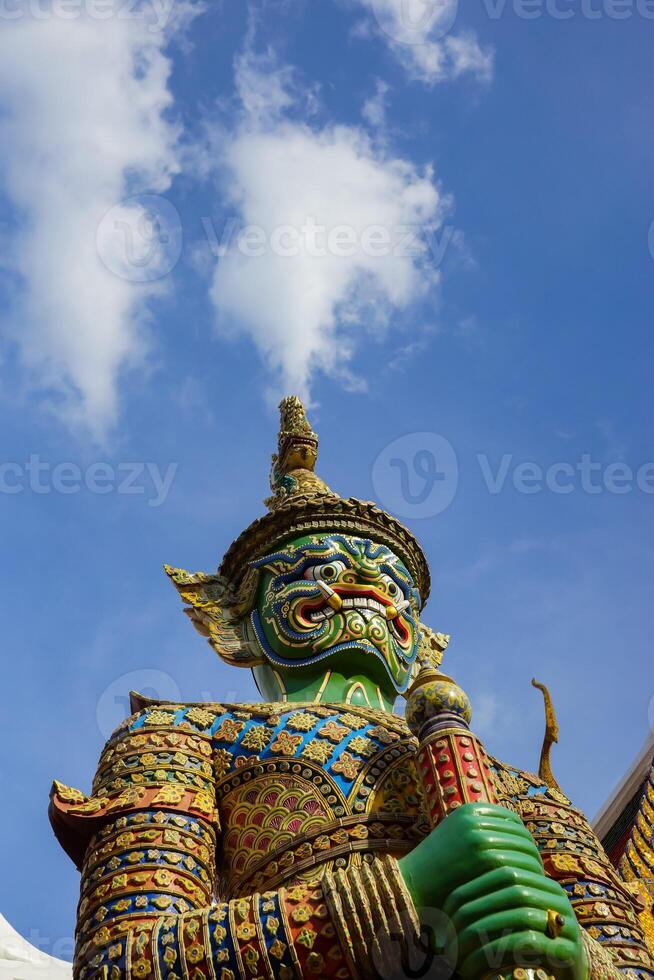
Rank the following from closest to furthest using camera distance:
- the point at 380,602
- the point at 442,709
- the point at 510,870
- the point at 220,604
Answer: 1. the point at 510,870
2. the point at 442,709
3. the point at 380,602
4. the point at 220,604

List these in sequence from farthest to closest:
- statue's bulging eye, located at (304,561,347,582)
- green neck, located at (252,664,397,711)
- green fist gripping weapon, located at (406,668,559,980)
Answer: statue's bulging eye, located at (304,561,347,582)
green neck, located at (252,664,397,711)
green fist gripping weapon, located at (406,668,559,980)

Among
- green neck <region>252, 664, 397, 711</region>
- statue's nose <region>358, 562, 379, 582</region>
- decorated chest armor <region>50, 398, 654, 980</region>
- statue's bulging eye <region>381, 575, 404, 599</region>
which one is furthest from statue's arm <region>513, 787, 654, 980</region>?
statue's nose <region>358, 562, 379, 582</region>

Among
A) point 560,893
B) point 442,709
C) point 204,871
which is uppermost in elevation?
point 442,709

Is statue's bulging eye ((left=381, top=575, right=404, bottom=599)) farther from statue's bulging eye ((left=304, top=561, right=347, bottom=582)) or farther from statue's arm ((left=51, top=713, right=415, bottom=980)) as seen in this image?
statue's arm ((left=51, top=713, right=415, bottom=980))

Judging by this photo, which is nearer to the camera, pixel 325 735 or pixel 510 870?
pixel 510 870

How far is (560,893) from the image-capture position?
452 centimetres

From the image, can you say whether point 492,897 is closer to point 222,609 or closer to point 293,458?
point 222,609

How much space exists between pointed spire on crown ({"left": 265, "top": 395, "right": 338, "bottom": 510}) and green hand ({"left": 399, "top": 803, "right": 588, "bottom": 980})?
158 inches

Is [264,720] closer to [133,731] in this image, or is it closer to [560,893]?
[133,731]

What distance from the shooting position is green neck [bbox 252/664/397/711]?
680 cm

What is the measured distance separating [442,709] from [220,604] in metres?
2.57

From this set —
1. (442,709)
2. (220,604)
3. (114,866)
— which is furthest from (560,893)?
(220,604)

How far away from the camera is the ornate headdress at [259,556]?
293 inches

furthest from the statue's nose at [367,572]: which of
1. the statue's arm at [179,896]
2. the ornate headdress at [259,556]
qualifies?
the statue's arm at [179,896]
